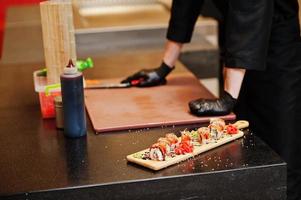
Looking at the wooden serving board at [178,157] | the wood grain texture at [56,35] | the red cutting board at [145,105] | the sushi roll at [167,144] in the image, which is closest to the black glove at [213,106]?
the red cutting board at [145,105]

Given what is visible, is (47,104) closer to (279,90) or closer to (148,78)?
(148,78)

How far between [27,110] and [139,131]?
389 mm

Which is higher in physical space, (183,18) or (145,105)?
(183,18)

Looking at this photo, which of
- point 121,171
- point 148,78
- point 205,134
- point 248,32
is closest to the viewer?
point 121,171

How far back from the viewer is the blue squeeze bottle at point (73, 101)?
4.47ft

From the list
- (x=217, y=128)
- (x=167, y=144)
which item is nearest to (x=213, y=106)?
(x=217, y=128)

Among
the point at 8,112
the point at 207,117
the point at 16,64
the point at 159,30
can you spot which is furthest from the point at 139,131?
the point at 159,30

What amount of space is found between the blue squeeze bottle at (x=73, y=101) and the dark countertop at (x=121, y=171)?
0.03 metres

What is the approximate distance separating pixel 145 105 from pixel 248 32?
36 centimetres

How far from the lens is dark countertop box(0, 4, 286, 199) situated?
3.81ft

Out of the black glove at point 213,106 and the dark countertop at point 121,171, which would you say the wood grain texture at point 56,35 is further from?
the black glove at point 213,106

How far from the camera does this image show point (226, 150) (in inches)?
51.4

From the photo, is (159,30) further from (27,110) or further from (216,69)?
(27,110)

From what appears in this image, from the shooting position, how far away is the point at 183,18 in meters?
1.85
